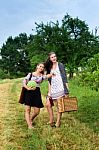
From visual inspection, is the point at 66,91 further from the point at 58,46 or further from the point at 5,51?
the point at 5,51

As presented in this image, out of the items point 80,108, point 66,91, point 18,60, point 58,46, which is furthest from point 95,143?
point 18,60

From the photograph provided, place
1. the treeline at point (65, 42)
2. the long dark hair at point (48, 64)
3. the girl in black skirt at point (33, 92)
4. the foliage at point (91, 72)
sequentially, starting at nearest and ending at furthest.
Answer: the foliage at point (91, 72) < the girl in black skirt at point (33, 92) < the long dark hair at point (48, 64) < the treeline at point (65, 42)

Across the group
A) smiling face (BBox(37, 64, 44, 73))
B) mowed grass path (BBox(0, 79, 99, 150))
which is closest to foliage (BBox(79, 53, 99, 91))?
mowed grass path (BBox(0, 79, 99, 150))

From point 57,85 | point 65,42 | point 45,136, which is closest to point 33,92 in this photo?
point 57,85

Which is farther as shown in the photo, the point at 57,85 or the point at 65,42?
the point at 65,42

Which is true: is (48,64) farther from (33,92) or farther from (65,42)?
(65,42)

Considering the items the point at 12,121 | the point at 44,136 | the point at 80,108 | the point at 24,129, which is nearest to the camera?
the point at 44,136

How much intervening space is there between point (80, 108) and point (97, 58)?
827cm

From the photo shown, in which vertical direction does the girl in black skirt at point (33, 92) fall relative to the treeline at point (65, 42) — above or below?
below

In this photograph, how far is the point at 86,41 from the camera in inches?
2279

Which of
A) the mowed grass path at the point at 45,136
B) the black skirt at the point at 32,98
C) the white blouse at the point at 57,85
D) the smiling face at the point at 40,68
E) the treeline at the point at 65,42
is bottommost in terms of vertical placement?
the mowed grass path at the point at 45,136

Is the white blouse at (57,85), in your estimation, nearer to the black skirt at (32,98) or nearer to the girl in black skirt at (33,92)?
the girl in black skirt at (33,92)

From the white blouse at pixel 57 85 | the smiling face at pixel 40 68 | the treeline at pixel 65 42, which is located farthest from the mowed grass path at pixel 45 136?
the treeline at pixel 65 42

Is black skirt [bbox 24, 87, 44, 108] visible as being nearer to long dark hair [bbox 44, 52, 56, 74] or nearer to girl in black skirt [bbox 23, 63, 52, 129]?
girl in black skirt [bbox 23, 63, 52, 129]
